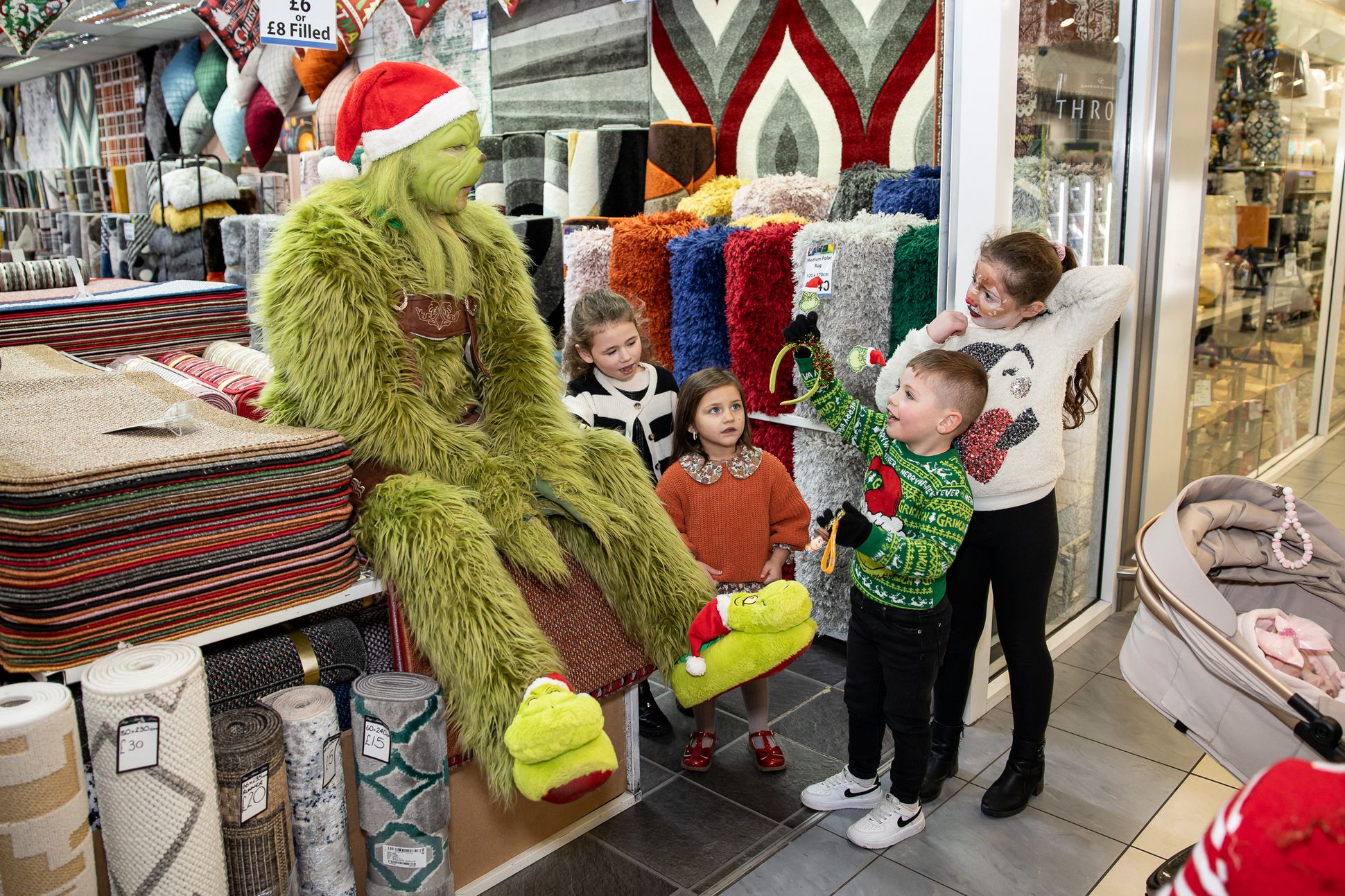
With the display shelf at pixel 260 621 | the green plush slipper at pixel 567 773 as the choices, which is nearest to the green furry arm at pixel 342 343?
the display shelf at pixel 260 621

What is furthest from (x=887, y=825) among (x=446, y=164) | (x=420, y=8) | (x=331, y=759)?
(x=420, y=8)

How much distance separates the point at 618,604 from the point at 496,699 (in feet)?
1.41

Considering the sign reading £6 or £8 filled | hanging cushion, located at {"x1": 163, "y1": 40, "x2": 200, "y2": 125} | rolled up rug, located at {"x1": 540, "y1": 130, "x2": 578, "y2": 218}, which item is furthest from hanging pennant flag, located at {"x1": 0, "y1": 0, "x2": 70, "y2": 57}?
hanging cushion, located at {"x1": 163, "y1": 40, "x2": 200, "y2": 125}

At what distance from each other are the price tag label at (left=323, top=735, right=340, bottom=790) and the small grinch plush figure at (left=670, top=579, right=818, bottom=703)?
26.3 inches

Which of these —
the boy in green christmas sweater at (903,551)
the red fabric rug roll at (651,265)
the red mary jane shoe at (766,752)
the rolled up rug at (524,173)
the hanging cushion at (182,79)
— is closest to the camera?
the boy in green christmas sweater at (903,551)

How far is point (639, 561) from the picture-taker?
197cm

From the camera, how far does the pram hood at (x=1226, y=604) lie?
1.44 meters

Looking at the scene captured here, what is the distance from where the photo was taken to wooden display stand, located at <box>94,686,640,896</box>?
6.03 ft

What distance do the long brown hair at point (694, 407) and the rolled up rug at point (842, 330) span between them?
0.37 meters

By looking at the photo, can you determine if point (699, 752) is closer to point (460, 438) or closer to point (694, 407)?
point (694, 407)

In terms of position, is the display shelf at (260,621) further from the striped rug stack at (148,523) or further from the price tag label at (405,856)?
the price tag label at (405,856)

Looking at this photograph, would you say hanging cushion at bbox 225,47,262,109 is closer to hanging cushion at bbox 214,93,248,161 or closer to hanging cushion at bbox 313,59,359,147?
hanging cushion at bbox 214,93,248,161

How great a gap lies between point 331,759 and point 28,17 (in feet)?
9.42

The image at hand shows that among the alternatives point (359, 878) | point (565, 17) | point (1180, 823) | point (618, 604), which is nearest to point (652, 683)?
point (618, 604)
